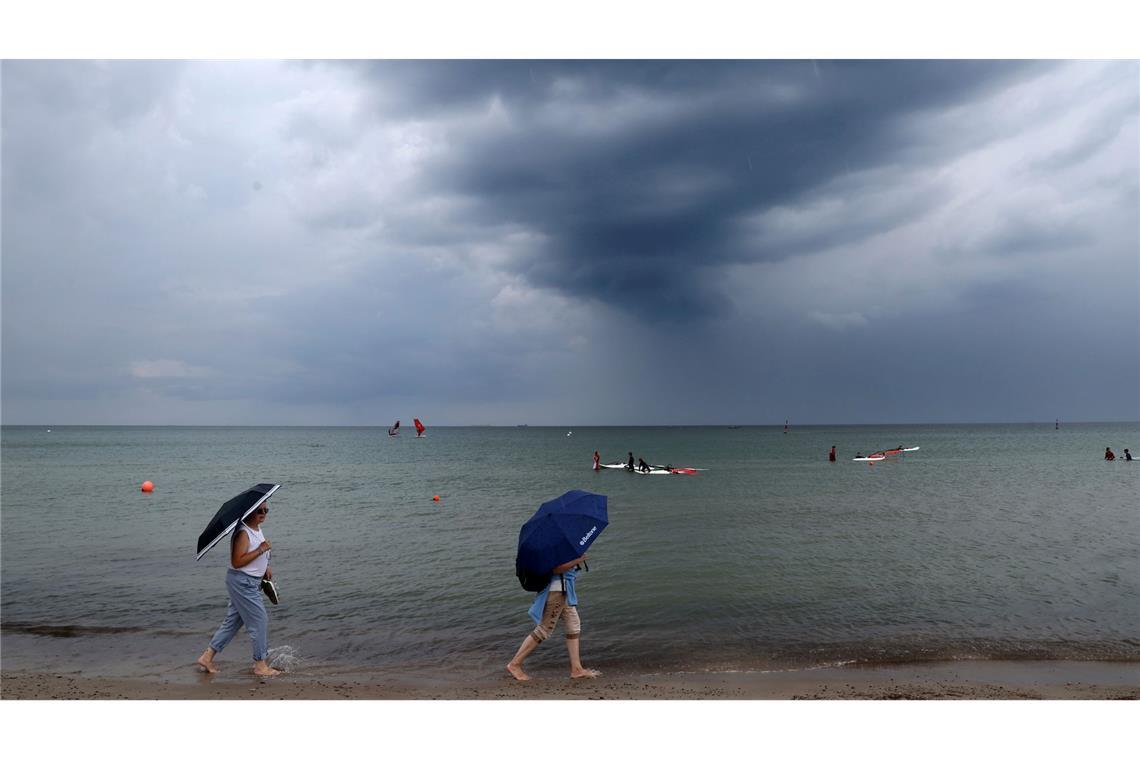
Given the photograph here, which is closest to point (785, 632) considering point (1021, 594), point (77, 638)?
point (1021, 594)

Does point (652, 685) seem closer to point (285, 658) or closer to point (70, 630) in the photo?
point (285, 658)

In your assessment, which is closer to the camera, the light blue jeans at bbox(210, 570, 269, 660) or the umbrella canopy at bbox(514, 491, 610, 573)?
the umbrella canopy at bbox(514, 491, 610, 573)

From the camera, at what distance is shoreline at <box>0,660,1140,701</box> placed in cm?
820

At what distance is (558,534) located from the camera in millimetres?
8000

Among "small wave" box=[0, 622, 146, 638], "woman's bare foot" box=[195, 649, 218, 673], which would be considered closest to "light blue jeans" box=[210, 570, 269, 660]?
"woman's bare foot" box=[195, 649, 218, 673]

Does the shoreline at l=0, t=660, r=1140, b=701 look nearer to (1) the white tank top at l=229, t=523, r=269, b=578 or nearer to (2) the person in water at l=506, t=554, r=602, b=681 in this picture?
(2) the person in water at l=506, t=554, r=602, b=681

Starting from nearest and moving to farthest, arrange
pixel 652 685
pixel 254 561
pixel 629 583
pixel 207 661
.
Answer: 1. pixel 254 561
2. pixel 652 685
3. pixel 207 661
4. pixel 629 583

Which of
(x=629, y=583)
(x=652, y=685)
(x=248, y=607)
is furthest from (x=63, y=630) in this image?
(x=629, y=583)

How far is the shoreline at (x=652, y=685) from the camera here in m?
8.20

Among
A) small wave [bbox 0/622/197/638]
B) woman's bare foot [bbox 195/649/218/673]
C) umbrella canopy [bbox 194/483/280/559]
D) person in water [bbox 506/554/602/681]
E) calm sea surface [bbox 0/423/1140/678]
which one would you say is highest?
umbrella canopy [bbox 194/483/280/559]

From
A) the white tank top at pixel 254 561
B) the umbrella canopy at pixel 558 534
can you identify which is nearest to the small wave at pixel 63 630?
the white tank top at pixel 254 561

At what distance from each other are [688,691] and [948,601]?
7.79m

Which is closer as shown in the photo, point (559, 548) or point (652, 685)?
point (559, 548)

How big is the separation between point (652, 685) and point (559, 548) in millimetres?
2428
